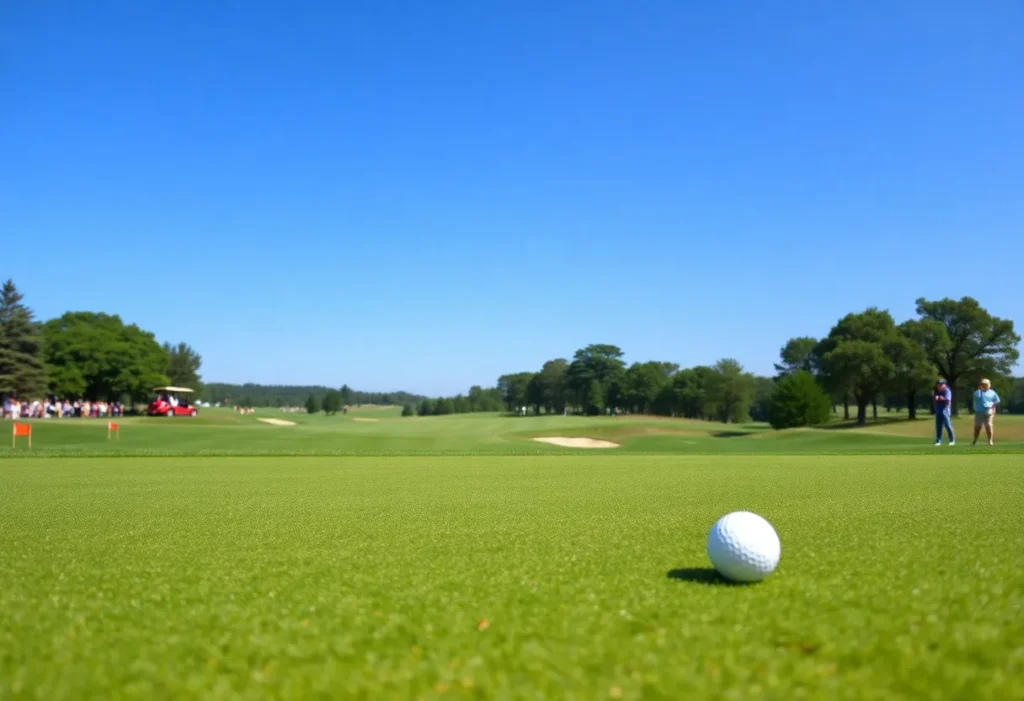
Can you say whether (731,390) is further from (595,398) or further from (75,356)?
(75,356)

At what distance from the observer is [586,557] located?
5.02 meters

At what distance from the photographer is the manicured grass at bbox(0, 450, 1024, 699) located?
2641 mm

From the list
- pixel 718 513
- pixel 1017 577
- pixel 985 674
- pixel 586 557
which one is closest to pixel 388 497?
pixel 718 513

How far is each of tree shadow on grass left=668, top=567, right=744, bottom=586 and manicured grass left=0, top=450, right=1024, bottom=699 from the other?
0.10 feet

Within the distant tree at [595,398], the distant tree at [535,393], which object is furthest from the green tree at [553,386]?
the distant tree at [595,398]

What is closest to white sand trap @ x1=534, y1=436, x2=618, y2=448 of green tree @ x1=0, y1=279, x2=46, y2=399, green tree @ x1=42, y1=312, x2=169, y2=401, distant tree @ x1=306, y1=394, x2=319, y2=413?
green tree @ x1=0, y1=279, x2=46, y2=399

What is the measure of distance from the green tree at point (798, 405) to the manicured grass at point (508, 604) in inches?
2128

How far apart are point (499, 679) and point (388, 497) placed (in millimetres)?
7061

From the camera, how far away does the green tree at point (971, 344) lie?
64875mm

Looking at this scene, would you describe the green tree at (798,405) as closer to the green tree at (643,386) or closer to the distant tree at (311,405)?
the green tree at (643,386)

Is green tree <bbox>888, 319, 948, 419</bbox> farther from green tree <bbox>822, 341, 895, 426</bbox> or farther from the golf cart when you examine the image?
the golf cart

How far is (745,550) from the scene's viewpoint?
4102 millimetres

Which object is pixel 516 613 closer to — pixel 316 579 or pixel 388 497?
pixel 316 579

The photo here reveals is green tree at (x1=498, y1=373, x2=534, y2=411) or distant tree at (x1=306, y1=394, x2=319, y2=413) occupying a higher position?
green tree at (x1=498, y1=373, x2=534, y2=411)
